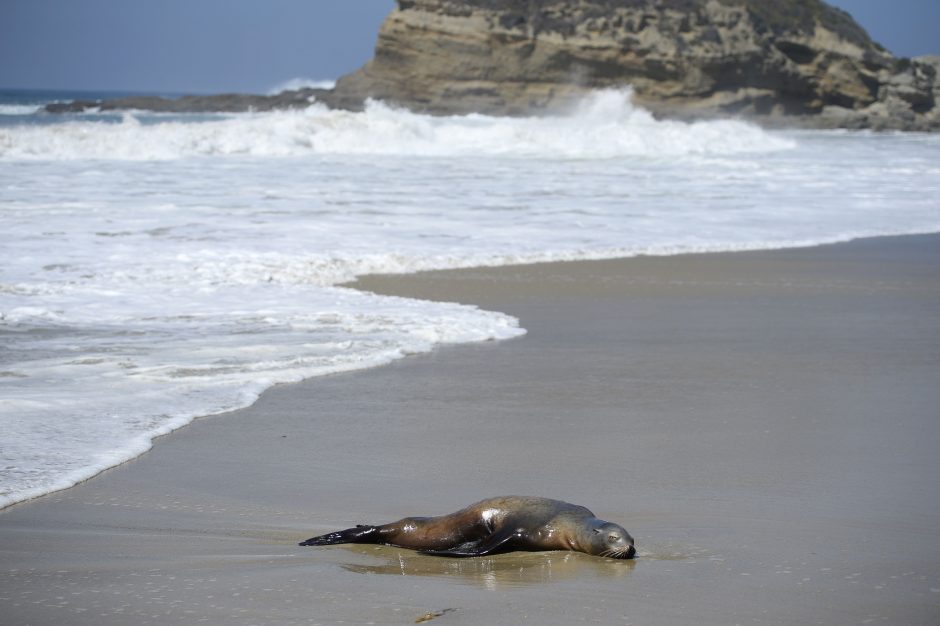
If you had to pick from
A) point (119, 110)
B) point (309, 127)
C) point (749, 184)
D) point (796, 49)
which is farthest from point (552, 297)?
point (119, 110)

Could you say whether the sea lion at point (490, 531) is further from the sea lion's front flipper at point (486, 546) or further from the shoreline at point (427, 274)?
the shoreline at point (427, 274)

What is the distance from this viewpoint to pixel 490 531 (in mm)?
3201

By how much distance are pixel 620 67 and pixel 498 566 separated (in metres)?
50.3

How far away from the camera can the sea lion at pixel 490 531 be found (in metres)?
3.16

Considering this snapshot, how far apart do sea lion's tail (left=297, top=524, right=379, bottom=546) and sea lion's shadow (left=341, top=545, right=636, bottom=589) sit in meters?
0.03

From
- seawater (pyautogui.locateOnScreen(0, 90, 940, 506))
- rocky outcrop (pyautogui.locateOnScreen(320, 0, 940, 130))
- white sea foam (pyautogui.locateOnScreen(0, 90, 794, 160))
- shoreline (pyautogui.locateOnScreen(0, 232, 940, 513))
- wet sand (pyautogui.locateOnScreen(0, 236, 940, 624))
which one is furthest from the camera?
rocky outcrop (pyautogui.locateOnScreen(320, 0, 940, 130))

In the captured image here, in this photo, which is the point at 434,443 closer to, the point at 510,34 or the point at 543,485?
the point at 543,485

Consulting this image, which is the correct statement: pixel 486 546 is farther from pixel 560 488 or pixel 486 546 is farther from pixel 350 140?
pixel 350 140

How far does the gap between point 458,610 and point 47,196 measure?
13.4 metres

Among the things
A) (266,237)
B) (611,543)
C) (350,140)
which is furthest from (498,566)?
(350,140)

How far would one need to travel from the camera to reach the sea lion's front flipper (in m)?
3.11

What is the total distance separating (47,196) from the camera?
14.8 metres

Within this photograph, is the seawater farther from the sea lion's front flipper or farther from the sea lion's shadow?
the sea lion's front flipper

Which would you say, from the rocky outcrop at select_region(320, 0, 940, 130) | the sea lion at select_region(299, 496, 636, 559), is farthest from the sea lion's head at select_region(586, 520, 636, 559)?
the rocky outcrop at select_region(320, 0, 940, 130)
